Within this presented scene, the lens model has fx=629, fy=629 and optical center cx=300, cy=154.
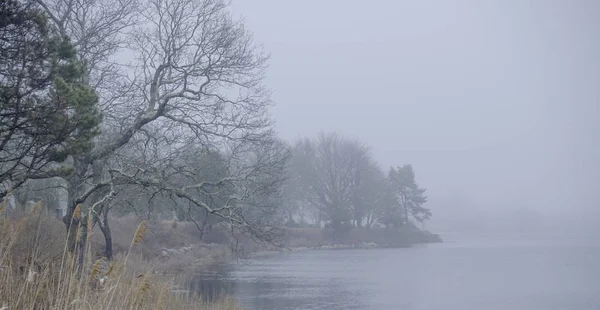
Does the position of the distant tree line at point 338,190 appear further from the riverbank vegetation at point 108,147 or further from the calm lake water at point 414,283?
the riverbank vegetation at point 108,147

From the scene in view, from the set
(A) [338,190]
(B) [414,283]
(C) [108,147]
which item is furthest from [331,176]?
(C) [108,147]

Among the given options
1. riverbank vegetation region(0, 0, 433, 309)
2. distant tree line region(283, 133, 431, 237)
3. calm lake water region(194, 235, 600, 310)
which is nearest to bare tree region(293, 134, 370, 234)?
distant tree line region(283, 133, 431, 237)

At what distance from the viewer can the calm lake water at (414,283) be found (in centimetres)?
2539

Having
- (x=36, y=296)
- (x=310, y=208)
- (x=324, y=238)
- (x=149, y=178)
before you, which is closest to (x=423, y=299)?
(x=149, y=178)

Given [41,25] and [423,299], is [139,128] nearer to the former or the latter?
[41,25]

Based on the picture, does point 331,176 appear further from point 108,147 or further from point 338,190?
point 108,147

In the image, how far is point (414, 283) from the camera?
3338 centimetres

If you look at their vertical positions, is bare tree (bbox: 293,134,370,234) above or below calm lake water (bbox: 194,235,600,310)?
above

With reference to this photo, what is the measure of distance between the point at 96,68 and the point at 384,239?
5753cm

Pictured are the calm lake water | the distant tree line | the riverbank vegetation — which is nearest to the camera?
the riverbank vegetation

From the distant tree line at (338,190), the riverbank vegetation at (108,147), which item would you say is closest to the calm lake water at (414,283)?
the riverbank vegetation at (108,147)

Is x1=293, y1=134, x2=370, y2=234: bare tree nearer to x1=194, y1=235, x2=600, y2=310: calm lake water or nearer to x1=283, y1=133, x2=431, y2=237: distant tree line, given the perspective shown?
x1=283, y1=133, x2=431, y2=237: distant tree line

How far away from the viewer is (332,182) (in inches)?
2635

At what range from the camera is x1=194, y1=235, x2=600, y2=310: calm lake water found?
2539cm
